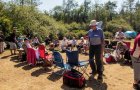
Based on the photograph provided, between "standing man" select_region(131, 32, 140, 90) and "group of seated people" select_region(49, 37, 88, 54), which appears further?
"group of seated people" select_region(49, 37, 88, 54)

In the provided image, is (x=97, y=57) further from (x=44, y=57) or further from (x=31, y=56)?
(x=31, y=56)

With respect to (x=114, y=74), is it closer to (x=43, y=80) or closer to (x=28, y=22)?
(x=43, y=80)

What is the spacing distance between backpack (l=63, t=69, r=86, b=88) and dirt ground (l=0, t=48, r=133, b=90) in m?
0.16

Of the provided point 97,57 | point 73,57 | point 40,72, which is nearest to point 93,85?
point 97,57

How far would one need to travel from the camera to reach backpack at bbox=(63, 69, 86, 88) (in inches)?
283

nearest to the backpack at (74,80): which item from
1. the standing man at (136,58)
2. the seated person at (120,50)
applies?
the standing man at (136,58)

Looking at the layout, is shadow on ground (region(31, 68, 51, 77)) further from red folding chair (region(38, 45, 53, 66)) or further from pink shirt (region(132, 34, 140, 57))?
pink shirt (region(132, 34, 140, 57))

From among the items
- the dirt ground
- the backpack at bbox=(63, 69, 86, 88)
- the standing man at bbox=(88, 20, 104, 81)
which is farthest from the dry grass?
the standing man at bbox=(88, 20, 104, 81)

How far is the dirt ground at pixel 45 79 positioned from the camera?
7481 millimetres

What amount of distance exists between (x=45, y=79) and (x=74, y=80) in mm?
1446

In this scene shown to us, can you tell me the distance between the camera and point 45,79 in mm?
8320

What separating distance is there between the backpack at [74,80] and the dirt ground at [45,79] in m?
0.16

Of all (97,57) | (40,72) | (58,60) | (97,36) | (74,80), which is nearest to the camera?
(74,80)

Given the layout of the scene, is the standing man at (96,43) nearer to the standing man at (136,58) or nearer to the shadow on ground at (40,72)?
the standing man at (136,58)
